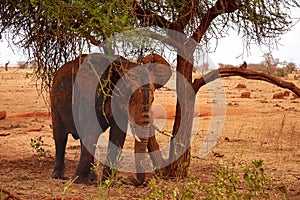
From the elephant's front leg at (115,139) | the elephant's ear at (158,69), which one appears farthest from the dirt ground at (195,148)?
the elephant's ear at (158,69)

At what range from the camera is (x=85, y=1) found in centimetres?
588

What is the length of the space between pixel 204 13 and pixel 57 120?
2411mm

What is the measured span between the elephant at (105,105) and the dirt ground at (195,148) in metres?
0.42

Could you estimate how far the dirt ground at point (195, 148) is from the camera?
6.51 meters

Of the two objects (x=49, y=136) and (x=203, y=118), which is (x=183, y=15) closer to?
(x=49, y=136)

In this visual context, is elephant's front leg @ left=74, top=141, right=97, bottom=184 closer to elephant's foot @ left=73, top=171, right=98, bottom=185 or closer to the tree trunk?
elephant's foot @ left=73, top=171, right=98, bottom=185

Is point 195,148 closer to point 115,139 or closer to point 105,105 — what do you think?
point 115,139

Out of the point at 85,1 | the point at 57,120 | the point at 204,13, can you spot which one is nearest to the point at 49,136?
the point at 57,120

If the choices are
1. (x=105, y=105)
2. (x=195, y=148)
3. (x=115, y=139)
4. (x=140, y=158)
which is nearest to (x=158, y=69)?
Result: (x=105, y=105)

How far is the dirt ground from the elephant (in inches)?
16.5

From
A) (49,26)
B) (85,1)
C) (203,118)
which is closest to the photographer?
(85,1)

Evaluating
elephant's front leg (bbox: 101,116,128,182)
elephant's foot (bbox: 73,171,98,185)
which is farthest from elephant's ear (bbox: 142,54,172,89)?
elephant's foot (bbox: 73,171,98,185)

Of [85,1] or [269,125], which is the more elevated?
[85,1]

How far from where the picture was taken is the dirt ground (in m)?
6.51
